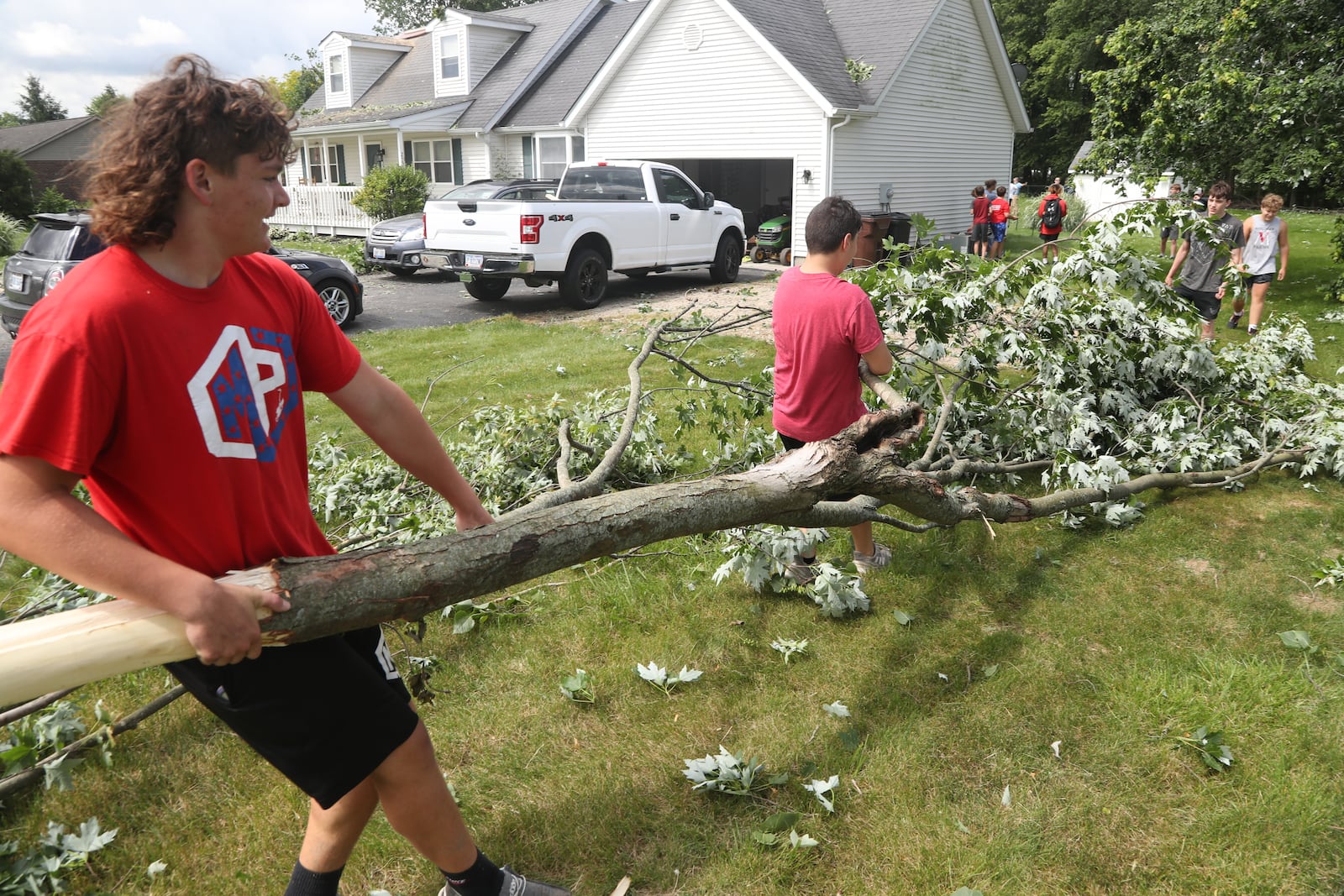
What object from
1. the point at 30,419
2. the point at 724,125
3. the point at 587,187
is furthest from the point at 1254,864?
the point at 724,125

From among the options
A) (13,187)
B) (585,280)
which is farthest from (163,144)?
(13,187)

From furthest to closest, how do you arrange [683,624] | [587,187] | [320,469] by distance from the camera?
[587,187] → [320,469] → [683,624]

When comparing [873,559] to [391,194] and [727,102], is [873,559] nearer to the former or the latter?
[727,102]

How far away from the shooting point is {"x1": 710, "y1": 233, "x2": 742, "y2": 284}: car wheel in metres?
15.5

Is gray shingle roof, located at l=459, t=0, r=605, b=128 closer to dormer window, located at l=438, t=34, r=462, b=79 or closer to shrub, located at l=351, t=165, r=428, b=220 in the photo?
dormer window, located at l=438, t=34, r=462, b=79

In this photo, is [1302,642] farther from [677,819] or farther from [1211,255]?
[1211,255]

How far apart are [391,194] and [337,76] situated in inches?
473

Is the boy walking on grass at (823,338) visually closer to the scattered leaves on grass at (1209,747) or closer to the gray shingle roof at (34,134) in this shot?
the scattered leaves on grass at (1209,747)

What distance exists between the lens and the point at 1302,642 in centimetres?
378

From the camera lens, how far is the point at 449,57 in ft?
88.8

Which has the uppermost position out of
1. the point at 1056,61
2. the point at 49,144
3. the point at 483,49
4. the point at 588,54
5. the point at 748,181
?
the point at 1056,61

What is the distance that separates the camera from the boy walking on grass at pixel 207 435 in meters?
1.52

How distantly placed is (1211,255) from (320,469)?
862cm

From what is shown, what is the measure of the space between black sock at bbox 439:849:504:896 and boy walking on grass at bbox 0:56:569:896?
14 centimetres
